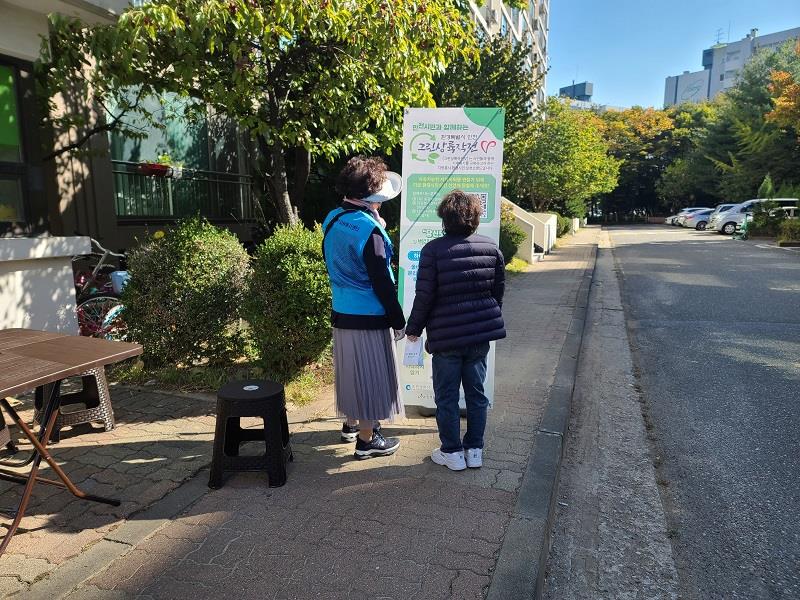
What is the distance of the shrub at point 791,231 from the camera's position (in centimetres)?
2120

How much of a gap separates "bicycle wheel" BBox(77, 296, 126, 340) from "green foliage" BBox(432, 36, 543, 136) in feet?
20.6

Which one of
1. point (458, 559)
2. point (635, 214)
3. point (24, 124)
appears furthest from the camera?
point (635, 214)

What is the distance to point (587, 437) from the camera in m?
4.58

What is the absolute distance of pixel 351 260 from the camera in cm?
348

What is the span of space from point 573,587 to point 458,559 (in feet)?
1.91

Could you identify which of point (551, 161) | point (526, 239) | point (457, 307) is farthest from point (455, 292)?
point (551, 161)

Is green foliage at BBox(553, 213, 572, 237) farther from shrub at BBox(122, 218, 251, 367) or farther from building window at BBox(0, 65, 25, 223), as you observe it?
building window at BBox(0, 65, 25, 223)

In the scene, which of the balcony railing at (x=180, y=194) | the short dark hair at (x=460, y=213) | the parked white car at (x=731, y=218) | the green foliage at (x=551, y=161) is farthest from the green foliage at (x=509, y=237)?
the parked white car at (x=731, y=218)

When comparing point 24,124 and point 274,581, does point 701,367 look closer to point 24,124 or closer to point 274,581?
point 274,581

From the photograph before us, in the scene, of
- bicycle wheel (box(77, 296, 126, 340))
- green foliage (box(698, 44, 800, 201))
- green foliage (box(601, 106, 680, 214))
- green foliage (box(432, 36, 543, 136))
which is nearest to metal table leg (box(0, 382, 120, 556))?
bicycle wheel (box(77, 296, 126, 340))

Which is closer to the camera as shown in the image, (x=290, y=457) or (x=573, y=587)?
(x=573, y=587)

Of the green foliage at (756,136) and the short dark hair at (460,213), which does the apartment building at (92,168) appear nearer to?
the short dark hair at (460,213)

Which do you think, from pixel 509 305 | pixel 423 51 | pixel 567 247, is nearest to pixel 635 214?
pixel 567 247

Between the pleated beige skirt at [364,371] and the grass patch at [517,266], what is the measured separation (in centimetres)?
1085
